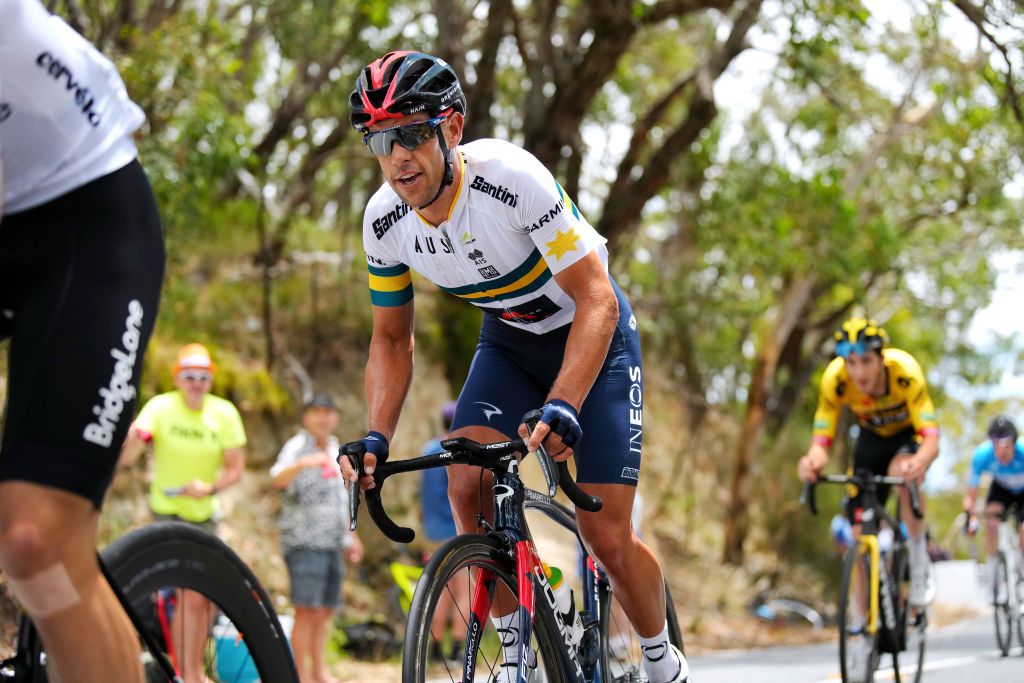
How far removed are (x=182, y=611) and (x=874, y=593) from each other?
5.43m

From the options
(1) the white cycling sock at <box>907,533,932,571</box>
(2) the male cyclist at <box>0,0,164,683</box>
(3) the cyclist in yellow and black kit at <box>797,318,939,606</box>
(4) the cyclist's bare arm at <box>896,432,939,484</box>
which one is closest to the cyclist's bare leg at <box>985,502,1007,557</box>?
(3) the cyclist in yellow and black kit at <box>797,318,939,606</box>

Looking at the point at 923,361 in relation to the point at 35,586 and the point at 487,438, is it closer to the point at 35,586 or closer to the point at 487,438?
the point at 487,438

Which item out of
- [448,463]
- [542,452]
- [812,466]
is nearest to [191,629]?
[448,463]

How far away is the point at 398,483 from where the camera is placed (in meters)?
16.3

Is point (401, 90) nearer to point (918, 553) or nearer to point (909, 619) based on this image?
point (909, 619)

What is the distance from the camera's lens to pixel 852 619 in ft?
24.4

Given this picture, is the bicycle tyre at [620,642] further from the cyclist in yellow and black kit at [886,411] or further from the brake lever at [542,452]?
the cyclist in yellow and black kit at [886,411]

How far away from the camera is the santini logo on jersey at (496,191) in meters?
4.16

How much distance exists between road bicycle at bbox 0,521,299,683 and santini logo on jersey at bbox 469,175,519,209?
1.63 metres

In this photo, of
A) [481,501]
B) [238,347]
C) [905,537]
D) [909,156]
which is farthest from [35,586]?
[909,156]

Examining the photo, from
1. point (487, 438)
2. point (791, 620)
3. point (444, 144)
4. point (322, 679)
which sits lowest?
point (791, 620)

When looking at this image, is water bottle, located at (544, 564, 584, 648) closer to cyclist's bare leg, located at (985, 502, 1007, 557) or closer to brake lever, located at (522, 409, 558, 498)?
brake lever, located at (522, 409, 558, 498)

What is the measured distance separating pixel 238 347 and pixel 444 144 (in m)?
13.5

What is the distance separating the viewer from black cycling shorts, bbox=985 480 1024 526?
12.5 m
